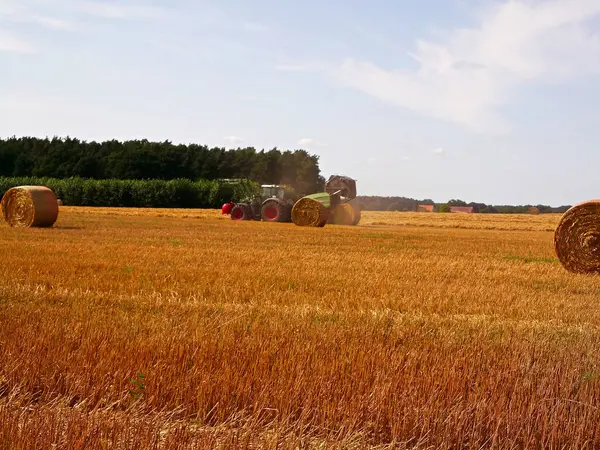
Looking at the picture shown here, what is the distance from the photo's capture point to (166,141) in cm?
7581

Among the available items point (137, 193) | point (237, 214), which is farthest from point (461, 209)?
point (237, 214)

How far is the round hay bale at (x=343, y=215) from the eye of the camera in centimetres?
3071

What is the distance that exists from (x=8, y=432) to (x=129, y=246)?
39.6ft

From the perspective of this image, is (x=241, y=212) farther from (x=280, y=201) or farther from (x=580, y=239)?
(x=580, y=239)

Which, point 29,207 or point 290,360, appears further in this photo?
point 29,207

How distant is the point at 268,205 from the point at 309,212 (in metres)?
3.88

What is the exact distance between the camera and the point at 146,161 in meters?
70.2

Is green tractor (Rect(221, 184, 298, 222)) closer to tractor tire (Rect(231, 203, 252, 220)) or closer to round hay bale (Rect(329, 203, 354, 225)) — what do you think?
tractor tire (Rect(231, 203, 252, 220))

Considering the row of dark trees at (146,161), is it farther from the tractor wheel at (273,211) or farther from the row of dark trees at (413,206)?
the tractor wheel at (273,211)

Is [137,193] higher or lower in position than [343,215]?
lower

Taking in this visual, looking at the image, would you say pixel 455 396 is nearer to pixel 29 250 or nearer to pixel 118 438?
pixel 118 438

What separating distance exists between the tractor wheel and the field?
18814mm

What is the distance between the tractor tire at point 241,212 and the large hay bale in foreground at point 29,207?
11.1 metres

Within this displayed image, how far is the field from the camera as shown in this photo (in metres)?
4.04
